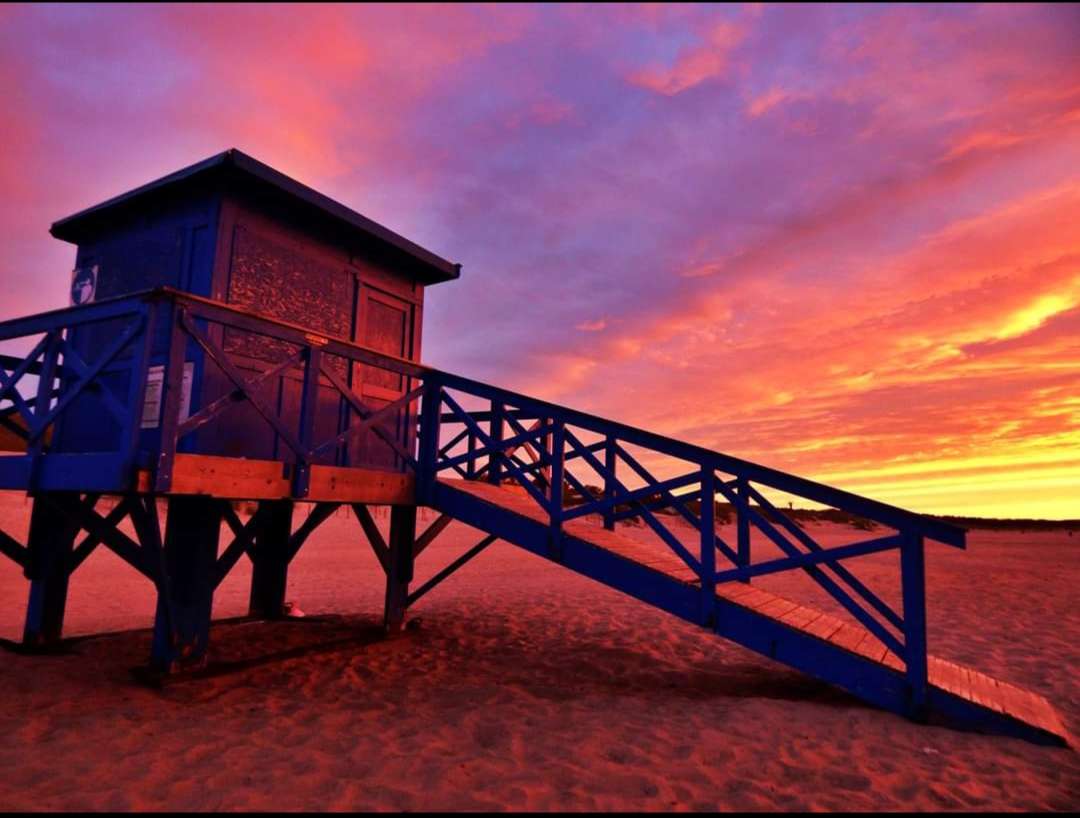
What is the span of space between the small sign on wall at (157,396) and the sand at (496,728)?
230cm

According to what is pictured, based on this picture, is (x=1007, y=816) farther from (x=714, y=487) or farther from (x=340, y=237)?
(x=340, y=237)

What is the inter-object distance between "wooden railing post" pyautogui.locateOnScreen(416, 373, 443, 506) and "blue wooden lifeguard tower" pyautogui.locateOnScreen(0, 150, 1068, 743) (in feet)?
0.07

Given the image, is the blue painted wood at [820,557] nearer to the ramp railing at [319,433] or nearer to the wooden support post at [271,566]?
the ramp railing at [319,433]

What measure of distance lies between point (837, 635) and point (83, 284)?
8.45 metres

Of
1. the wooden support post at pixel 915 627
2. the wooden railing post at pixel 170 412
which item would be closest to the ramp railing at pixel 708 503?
the wooden support post at pixel 915 627

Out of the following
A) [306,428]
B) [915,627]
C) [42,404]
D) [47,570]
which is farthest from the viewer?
[47,570]

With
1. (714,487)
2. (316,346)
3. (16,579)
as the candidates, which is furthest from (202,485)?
(16,579)

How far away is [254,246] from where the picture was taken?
268 inches

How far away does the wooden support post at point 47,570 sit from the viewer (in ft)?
23.9

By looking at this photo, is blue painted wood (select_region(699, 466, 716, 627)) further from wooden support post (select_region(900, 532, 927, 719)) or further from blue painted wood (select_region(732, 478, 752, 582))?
wooden support post (select_region(900, 532, 927, 719))

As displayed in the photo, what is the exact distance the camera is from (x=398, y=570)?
340 inches

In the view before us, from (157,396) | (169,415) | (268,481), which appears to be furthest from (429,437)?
(169,415)

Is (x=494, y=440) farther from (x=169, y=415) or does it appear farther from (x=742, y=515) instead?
(x=169, y=415)

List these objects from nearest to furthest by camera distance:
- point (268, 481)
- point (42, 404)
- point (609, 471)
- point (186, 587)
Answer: point (42, 404)
point (268, 481)
point (186, 587)
point (609, 471)
